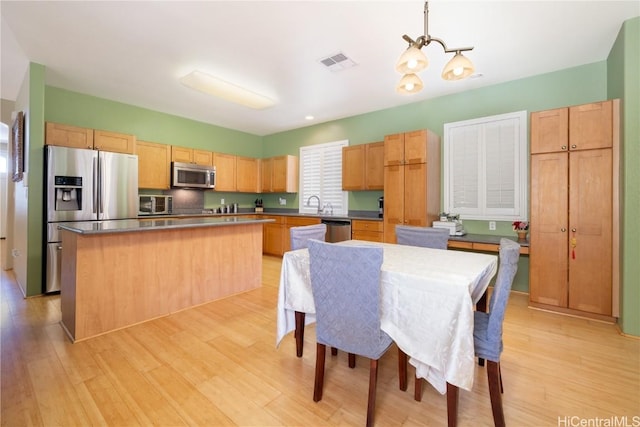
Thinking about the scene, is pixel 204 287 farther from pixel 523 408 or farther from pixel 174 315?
pixel 523 408

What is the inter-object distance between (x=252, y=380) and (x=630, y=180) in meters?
3.58

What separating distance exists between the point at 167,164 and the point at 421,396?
5.18 metres

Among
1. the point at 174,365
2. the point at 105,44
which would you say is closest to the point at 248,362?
the point at 174,365

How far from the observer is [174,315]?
114 inches

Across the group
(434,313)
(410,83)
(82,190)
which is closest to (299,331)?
(434,313)

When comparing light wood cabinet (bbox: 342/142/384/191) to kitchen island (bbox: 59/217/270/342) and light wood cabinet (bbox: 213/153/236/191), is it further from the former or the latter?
light wood cabinet (bbox: 213/153/236/191)

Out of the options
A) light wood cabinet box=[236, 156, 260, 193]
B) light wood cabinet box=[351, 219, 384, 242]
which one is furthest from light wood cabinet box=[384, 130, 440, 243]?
light wood cabinet box=[236, 156, 260, 193]

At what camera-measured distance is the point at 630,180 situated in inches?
98.5

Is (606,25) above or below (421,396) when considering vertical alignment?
above

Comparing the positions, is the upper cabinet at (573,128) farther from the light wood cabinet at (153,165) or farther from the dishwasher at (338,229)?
the light wood cabinet at (153,165)

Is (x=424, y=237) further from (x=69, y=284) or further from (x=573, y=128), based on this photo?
(x=69, y=284)

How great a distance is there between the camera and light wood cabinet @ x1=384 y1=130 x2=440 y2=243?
12.9ft

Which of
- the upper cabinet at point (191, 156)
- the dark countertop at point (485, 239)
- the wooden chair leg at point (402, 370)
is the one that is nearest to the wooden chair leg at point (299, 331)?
the wooden chair leg at point (402, 370)

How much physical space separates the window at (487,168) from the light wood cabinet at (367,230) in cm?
103
